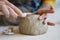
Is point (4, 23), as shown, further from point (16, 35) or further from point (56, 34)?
point (56, 34)

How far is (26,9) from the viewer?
880 mm

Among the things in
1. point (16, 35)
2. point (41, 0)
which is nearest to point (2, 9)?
point (16, 35)

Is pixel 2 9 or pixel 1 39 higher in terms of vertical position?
pixel 2 9

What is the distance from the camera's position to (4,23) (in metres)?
0.87

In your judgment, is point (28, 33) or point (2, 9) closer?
point (2, 9)

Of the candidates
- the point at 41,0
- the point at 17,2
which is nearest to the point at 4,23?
the point at 17,2

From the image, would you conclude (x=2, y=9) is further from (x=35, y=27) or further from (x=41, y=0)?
(x=41, y=0)

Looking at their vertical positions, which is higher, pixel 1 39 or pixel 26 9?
pixel 26 9

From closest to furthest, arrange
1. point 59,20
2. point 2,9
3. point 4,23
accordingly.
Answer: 1. point 2,9
2. point 4,23
3. point 59,20

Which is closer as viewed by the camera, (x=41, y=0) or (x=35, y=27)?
(x=35, y=27)

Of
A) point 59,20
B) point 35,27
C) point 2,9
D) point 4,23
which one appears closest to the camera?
point 2,9

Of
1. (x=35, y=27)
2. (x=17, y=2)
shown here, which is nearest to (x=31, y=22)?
(x=35, y=27)

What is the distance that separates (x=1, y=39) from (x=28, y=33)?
129 mm

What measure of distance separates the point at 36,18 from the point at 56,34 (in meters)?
0.12
